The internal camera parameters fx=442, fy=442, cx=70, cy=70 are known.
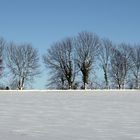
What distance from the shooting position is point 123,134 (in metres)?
9.89

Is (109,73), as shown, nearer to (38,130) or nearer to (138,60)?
(138,60)

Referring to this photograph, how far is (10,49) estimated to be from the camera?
66438mm

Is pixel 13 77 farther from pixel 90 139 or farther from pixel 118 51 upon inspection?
pixel 90 139

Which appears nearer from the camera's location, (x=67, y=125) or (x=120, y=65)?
(x=67, y=125)

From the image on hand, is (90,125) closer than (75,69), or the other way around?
(90,125)

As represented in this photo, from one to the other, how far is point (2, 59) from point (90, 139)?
5638 centimetres

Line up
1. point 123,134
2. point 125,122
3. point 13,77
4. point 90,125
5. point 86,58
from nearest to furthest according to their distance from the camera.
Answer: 1. point 123,134
2. point 90,125
3. point 125,122
4. point 13,77
5. point 86,58

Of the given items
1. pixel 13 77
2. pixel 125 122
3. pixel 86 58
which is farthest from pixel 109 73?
pixel 125 122

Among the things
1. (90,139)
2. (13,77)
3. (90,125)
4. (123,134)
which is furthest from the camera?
(13,77)

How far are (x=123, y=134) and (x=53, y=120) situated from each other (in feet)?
9.67

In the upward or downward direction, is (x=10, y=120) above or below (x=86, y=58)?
below

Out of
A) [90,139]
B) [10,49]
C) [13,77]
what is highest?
[10,49]

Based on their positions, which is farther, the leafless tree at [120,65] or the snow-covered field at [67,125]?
the leafless tree at [120,65]

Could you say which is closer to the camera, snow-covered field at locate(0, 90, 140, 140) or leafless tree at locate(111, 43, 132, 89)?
snow-covered field at locate(0, 90, 140, 140)
